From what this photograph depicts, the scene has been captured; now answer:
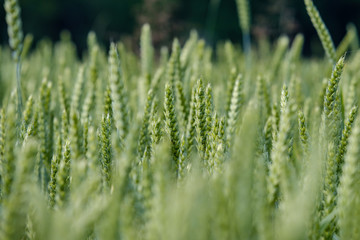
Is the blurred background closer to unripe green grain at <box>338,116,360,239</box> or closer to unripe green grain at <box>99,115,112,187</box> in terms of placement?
unripe green grain at <box>99,115,112,187</box>

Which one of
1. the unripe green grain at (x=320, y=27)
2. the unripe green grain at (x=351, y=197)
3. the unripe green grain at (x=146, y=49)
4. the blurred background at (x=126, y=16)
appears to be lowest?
the unripe green grain at (x=351, y=197)

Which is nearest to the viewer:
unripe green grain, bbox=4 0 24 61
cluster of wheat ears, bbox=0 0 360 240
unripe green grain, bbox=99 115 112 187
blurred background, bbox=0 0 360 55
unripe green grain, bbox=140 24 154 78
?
cluster of wheat ears, bbox=0 0 360 240

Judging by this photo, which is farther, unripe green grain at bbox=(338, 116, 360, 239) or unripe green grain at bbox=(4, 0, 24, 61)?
unripe green grain at bbox=(4, 0, 24, 61)

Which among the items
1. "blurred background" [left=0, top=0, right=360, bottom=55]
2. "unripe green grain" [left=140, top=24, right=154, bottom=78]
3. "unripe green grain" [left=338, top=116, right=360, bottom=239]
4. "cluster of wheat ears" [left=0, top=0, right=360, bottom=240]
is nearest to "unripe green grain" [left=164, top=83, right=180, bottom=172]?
"cluster of wheat ears" [left=0, top=0, right=360, bottom=240]

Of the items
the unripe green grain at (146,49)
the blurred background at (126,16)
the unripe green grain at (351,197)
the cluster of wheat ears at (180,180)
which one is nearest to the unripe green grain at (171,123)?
the cluster of wheat ears at (180,180)

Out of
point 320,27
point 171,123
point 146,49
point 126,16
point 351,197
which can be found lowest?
point 351,197

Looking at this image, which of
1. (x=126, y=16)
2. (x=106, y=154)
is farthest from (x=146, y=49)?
(x=126, y=16)

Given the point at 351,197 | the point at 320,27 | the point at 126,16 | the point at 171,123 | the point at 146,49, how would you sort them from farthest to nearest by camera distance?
the point at 126,16 < the point at 146,49 < the point at 320,27 < the point at 171,123 < the point at 351,197

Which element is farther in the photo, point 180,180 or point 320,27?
point 320,27

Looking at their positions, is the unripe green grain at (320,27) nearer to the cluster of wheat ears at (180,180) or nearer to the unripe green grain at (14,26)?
the cluster of wheat ears at (180,180)

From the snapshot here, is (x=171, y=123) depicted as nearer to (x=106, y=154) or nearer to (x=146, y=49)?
(x=106, y=154)

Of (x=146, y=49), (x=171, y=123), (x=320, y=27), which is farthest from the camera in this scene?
(x=146, y=49)

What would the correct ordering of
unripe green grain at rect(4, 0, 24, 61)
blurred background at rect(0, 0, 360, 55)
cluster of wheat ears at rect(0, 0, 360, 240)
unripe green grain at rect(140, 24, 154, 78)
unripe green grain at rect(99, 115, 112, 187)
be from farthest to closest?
blurred background at rect(0, 0, 360, 55), unripe green grain at rect(140, 24, 154, 78), unripe green grain at rect(4, 0, 24, 61), unripe green grain at rect(99, 115, 112, 187), cluster of wheat ears at rect(0, 0, 360, 240)

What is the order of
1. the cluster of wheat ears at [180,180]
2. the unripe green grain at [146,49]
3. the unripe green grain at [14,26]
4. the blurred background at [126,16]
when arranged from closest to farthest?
1. the cluster of wheat ears at [180,180]
2. the unripe green grain at [14,26]
3. the unripe green grain at [146,49]
4. the blurred background at [126,16]
